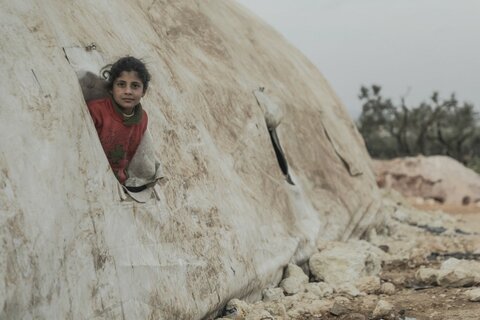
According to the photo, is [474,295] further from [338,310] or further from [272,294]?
[272,294]

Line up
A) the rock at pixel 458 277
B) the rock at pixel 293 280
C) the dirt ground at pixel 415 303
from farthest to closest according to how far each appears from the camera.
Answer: the rock at pixel 458 277 → the rock at pixel 293 280 → the dirt ground at pixel 415 303

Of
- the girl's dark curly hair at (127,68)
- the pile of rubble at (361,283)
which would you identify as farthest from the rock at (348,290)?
the girl's dark curly hair at (127,68)

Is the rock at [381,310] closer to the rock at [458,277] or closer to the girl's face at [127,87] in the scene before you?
the rock at [458,277]

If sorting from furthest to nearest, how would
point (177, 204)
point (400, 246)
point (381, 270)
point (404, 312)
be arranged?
1. point (400, 246)
2. point (381, 270)
3. point (404, 312)
4. point (177, 204)

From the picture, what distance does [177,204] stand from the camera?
3617mm

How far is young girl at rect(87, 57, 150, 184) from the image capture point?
9.97 ft

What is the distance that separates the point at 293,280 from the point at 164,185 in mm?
1469

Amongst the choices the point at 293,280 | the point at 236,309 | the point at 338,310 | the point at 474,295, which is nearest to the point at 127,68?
the point at 236,309

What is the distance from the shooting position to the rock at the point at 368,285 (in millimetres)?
4461

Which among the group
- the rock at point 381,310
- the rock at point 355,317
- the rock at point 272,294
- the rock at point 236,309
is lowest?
the rock at point 272,294

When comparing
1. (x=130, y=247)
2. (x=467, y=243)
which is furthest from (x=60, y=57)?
(x=467, y=243)

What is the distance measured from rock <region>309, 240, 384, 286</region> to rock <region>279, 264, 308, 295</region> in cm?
22

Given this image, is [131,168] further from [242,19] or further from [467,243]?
[467,243]

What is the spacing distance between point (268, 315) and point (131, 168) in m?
1.20
